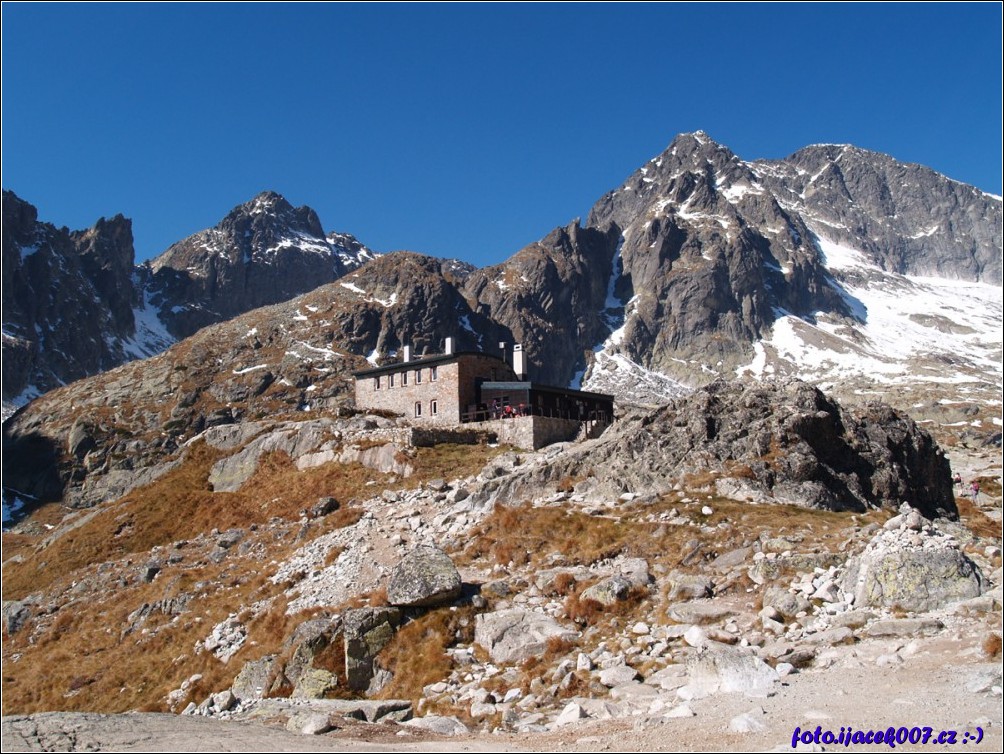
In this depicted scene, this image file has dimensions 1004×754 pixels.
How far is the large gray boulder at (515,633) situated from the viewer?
22.2m

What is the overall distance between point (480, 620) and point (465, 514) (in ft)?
41.9

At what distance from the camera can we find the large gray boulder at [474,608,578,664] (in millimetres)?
22172

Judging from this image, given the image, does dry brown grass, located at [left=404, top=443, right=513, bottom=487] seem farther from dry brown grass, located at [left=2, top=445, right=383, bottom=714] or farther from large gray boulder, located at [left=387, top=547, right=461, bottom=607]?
large gray boulder, located at [left=387, top=547, right=461, bottom=607]

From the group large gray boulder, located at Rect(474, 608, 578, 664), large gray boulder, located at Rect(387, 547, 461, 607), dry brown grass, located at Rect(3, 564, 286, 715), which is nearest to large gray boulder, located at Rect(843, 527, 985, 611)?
large gray boulder, located at Rect(474, 608, 578, 664)

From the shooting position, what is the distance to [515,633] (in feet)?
76.2

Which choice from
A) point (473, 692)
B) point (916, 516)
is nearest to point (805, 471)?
point (916, 516)

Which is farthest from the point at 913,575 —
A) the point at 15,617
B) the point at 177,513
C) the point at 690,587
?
the point at 177,513

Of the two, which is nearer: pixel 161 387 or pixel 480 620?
pixel 480 620

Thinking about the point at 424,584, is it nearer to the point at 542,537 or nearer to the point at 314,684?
the point at 314,684

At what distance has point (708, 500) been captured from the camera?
1294 inches

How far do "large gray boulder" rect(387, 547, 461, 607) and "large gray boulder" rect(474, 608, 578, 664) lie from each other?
1.62 meters

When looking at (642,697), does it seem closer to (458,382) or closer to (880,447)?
(880,447)

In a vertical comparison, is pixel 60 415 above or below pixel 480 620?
above

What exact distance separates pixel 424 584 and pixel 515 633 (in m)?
3.94
